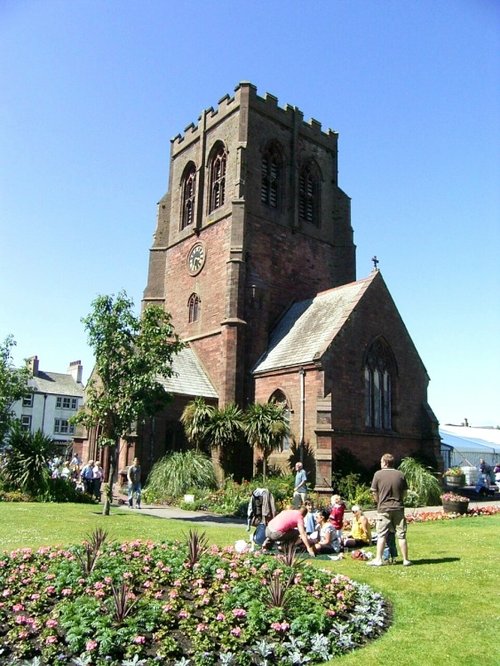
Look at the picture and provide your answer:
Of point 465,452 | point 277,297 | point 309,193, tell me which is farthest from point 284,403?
point 465,452

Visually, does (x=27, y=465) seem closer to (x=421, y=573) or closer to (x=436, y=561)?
(x=436, y=561)

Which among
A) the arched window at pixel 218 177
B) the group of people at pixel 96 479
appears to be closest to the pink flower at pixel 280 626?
the group of people at pixel 96 479

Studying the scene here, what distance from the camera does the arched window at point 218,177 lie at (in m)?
35.7

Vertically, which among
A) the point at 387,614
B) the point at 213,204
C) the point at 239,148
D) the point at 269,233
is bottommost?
the point at 387,614

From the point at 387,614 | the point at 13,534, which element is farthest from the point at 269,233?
the point at 387,614

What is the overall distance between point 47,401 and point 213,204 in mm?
34954

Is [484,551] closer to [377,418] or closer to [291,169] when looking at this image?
[377,418]

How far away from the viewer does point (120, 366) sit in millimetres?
18562

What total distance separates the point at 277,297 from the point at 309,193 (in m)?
9.30

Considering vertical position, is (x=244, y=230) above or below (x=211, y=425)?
above

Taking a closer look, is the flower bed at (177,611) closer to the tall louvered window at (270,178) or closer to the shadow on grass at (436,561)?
the shadow on grass at (436,561)

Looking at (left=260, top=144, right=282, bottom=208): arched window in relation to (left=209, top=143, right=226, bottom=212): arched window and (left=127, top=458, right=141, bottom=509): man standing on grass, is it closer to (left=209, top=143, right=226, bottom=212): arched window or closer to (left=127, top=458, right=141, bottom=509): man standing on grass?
(left=209, top=143, right=226, bottom=212): arched window

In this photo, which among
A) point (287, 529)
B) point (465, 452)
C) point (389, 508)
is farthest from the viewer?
point (465, 452)

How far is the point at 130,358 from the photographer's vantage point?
60.2ft
